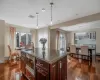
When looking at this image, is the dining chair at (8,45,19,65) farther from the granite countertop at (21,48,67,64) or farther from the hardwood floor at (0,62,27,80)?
the granite countertop at (21,48,67,64)

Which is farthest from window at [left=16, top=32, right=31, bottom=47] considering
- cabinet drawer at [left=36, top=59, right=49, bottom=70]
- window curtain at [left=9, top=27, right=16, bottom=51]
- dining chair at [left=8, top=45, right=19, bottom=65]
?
cabinet drawer at [left=36, top=59, right=49, bottom=70]

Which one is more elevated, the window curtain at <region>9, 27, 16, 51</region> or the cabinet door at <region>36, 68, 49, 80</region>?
the window curtain at <region>9, 27, 16, 51</region>

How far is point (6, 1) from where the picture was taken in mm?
2449

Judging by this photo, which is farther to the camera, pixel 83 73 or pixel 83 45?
pixel 83 45

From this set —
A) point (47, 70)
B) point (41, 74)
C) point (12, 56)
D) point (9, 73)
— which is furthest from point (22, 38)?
point (47, 70)

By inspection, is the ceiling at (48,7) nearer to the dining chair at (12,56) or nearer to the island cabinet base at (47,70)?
the island cabinet base at (47,70)

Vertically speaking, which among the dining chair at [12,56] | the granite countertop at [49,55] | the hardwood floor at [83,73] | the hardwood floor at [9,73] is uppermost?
the granite countertop at [49,55]

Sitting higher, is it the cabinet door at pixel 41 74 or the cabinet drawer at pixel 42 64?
the cabinet drawer at pixel 42 64

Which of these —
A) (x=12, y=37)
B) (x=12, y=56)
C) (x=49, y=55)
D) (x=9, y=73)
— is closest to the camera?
(x=49, y=55)

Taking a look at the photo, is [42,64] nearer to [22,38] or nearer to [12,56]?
[12,56]

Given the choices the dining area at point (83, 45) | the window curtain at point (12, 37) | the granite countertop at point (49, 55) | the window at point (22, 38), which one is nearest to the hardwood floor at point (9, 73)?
the granite countertop at point (49, 55)

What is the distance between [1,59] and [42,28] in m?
3.72

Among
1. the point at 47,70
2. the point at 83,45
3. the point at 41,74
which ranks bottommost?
the point at 41,74

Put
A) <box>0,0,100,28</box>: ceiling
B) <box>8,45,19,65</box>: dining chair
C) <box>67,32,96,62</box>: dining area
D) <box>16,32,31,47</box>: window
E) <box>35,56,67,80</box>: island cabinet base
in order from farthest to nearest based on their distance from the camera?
<box>16,32,31,47</box>: window
<box>67,32,96,62</box>: dining area
<box>8,45,19,65</box>: dining chair
<box>0,0,100,28</box>: ceiling
<box>35,56,67,80</box>: island cabinet base
